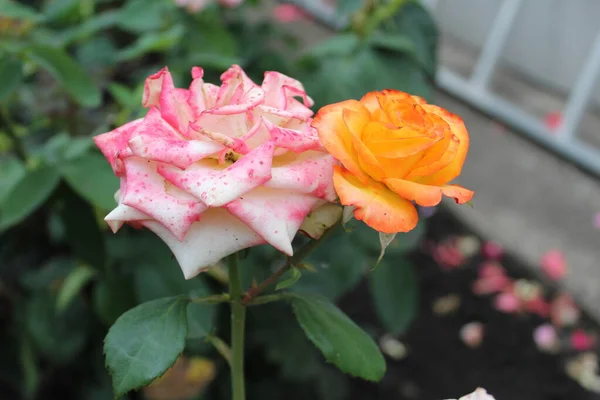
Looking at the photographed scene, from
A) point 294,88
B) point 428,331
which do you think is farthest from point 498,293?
point 294,88

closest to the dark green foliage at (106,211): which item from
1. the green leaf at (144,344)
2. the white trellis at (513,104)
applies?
the green leaf at (144,344)

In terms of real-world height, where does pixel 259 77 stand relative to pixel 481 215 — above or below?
above

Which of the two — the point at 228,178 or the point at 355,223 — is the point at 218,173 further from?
the point at 355,223

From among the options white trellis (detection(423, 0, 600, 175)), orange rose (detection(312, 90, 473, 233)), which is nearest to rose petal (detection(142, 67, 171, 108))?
orange rose (detection(312, 90, 473, 233))

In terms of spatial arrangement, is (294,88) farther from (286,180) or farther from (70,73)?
(70,73)

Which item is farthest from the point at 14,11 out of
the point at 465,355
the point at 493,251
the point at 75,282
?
the point at 493,251

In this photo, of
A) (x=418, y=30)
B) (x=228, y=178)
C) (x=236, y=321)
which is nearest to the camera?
(x=228, y=178)

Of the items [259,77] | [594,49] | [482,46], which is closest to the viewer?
[259,77]
